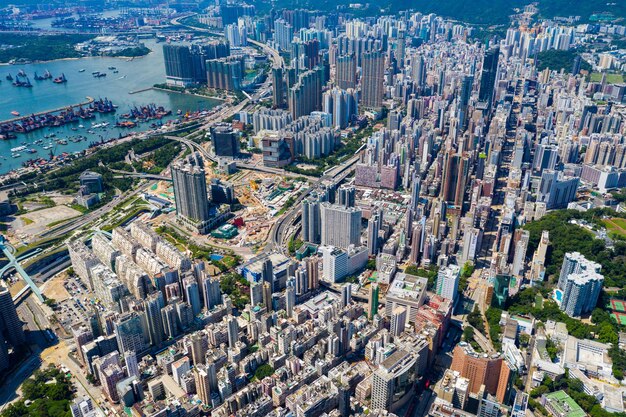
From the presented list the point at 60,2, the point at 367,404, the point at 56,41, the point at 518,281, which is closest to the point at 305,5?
→ the point at 56,41

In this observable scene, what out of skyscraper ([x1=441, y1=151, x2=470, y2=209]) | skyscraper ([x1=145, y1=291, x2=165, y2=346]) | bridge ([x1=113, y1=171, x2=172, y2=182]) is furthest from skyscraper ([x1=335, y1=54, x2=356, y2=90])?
skyscraper ([x1=145, y1=291, x2=165, y2=346])

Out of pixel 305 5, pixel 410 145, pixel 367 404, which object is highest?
pixel 305 5

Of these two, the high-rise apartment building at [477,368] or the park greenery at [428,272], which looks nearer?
the high-rise apartment building at [477,368]

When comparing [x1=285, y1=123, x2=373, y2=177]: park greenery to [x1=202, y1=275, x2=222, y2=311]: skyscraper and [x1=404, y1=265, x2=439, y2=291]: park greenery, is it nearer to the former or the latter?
[x1=404, y1=265, x2=439, y2=291]: park greenery

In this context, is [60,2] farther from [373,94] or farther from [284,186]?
[284,186]

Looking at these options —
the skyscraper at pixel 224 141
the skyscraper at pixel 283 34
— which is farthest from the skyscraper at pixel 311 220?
the skyscraper at pixel 283 34

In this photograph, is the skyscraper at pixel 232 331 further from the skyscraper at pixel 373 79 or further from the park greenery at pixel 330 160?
the skyscraper at pixel 373 79
